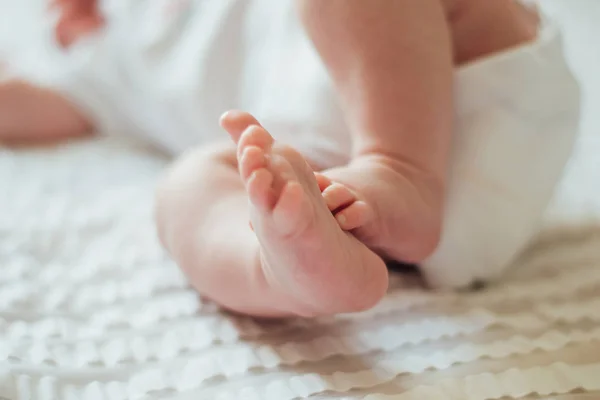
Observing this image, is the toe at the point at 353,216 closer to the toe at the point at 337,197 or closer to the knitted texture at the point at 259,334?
the toe at the point at 337,197

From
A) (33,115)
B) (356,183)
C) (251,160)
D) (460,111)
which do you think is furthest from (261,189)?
(33,115)

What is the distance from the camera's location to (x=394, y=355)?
1.61 feet

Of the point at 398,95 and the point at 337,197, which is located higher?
the point at 398,95

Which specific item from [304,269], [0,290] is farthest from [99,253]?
[304,269]

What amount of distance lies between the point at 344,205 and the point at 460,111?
0.21 metres

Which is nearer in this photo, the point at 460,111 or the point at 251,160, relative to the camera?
the point at 251,160

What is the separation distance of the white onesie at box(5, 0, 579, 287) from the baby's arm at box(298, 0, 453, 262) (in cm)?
5

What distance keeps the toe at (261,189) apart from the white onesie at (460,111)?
23cm

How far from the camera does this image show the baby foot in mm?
413

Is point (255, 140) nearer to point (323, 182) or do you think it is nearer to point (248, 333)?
point (323, 182)

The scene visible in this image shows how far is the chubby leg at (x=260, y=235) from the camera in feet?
1.19

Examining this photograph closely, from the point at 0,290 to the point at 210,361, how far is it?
0.22 metres

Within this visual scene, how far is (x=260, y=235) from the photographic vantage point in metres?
0.38

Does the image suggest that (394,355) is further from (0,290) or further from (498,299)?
(0,290)
